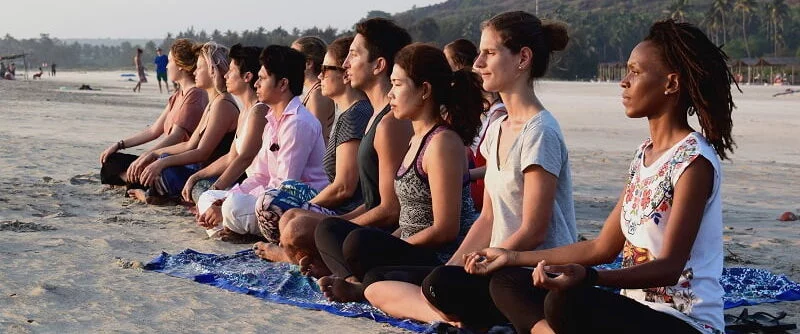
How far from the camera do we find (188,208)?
8.96 metres

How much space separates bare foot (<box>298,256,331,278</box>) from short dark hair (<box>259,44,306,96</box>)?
5.19 ft

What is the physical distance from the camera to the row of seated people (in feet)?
12.4

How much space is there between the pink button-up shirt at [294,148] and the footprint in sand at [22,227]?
149 cm

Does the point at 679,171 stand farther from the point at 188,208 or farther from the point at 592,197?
the point at 592,197

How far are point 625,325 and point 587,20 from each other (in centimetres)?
12928

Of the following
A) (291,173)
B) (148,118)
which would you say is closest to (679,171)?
(291,173)

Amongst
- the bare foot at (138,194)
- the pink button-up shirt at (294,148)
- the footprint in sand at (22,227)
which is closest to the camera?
the pink button-up shirt at (294,148)

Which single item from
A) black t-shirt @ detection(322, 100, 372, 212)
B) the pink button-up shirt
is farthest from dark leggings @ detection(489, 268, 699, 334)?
the pink button-up shirt

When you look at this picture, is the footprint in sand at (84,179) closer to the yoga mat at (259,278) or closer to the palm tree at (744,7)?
the yoga mat at (259,278)

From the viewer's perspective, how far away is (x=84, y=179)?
429 inches

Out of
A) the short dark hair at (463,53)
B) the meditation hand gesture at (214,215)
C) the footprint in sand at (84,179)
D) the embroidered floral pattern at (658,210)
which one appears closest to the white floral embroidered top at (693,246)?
the embroidered floral pattern at (658,210)

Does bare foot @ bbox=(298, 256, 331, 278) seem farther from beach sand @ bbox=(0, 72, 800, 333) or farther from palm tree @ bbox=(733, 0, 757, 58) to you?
palm tree @ bbox=(733, 0, 757, 58)

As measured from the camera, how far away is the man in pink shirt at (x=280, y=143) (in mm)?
7121

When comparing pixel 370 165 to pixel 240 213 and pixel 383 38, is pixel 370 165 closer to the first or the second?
pixel 383 38
